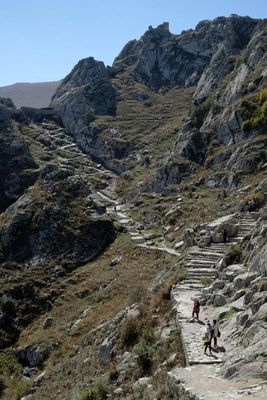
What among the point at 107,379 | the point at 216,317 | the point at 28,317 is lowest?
the point at 28,317

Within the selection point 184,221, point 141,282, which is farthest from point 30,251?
point 141,282

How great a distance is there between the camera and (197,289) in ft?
72.4

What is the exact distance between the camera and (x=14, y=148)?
8406 cm

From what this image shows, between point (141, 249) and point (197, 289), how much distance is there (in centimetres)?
2110

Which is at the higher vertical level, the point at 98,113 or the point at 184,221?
the point at 98,113

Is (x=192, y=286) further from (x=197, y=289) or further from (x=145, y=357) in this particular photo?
(x=145, y=357)

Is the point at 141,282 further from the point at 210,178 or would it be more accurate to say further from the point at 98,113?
the point at 98,113

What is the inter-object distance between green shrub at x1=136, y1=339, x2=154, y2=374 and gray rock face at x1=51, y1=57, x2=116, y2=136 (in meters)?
102

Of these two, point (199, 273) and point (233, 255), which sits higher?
point (233, 255)

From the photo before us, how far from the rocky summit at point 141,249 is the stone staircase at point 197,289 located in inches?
2.6

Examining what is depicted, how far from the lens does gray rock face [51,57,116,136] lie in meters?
123

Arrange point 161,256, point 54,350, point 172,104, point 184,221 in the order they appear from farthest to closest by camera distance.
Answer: point 172,104 → point 184,221 → point 161,256 → point 54,350

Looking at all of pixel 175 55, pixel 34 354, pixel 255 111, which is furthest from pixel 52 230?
pixel 175 55

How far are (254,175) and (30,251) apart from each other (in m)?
23.3
